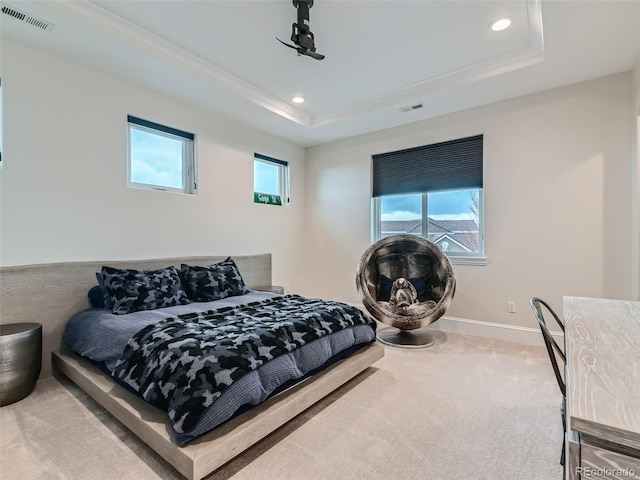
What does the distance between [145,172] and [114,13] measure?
146cm

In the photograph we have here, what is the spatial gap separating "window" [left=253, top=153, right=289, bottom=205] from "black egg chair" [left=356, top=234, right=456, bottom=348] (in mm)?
1827

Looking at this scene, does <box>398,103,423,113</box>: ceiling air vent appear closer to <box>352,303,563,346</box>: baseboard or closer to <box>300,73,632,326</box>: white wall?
<box>300,73,632,326</box>: white wall

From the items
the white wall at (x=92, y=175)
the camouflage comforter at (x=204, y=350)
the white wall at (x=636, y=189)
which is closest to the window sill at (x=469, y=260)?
the white wall at (x=636, y=189)

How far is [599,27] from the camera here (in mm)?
2334

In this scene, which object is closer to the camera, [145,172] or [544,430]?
[544,430]

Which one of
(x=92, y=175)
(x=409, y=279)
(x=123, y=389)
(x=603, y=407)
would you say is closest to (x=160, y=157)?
(x=92, y=175)

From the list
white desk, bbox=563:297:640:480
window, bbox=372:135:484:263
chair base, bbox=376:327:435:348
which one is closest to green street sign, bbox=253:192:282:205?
window, bbox=372:135:484:263

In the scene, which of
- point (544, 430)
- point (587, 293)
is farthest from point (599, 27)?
point (544, 430)

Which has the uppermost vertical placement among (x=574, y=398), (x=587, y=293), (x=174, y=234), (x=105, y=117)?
(x=105, y=117)

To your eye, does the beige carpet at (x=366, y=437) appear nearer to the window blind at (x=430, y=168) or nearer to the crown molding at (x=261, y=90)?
the window blind at (x=430, y=168)

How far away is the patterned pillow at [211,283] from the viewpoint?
10.1 ft

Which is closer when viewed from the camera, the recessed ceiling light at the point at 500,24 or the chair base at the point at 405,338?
the recessed ceiling light at the point at 500,24

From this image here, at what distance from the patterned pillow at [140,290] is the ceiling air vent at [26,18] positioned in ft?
6.15

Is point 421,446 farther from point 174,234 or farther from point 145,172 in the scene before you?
point 145,172
